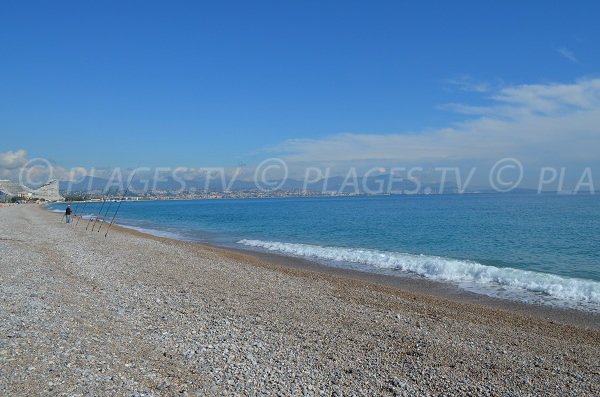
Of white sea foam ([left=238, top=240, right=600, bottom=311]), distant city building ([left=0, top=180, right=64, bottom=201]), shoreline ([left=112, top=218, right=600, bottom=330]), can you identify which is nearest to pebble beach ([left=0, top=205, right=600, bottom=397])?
shoreline ([left=112, top=218, right=600, bottom=330])

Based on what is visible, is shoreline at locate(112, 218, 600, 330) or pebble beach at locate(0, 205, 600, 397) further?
shoreline at locate(112, 218, 600, 330)

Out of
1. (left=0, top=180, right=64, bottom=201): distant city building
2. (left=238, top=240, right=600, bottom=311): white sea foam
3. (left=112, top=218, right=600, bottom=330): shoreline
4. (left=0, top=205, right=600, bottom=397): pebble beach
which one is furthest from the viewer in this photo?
(left=0, top=180, right=64, bottom=201): distant city building

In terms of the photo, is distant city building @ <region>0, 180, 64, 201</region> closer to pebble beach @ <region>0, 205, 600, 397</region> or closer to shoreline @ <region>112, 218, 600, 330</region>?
shoreline @ <region>112, 218, 600, 330</region>

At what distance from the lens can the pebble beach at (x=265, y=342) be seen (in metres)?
6.63

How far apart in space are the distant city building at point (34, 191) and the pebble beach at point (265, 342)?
17976 centimetres

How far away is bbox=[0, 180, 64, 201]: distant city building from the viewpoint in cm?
16912

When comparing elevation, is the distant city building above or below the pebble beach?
below

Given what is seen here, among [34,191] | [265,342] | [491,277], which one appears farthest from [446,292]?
[34,191]

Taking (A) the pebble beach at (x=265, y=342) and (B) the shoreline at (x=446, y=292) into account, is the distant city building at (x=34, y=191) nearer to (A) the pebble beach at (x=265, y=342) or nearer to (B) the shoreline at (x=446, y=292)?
(B) the shoreline at (x=446, y=292)

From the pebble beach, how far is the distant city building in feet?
590

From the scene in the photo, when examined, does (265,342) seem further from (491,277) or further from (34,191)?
(34,191)

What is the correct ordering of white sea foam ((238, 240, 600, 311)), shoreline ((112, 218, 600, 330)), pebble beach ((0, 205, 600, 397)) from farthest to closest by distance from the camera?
white sea foam ((238, 240, 600, 311)), shoreline ((112, 218, 600, 330)), pebble beach ((0, 205, 600, 397))

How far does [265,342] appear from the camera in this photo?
8656 mm

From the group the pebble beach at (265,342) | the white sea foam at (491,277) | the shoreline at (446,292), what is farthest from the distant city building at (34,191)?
the pebble beach at (265,342)
